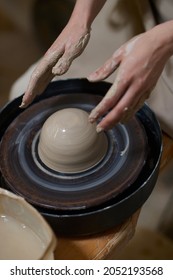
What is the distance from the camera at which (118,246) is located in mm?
1230

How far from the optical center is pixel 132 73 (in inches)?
43.9

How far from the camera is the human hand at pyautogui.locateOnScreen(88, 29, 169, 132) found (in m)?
1.11

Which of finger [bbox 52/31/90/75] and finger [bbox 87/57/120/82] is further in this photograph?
finger [bbox 52/31/90/75]

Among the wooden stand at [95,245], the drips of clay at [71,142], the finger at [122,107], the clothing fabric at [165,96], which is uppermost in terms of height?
the finger at [122,107]

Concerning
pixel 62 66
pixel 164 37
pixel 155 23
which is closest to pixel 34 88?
pixel 62 66

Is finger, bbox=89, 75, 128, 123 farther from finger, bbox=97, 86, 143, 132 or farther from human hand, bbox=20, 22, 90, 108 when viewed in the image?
human hand, bbox=20, 22, 90, 108

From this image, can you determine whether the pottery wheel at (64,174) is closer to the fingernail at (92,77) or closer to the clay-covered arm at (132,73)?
the clay-covered arm at (132,73)

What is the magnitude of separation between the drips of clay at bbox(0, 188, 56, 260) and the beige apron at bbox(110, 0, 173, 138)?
1.77 ft

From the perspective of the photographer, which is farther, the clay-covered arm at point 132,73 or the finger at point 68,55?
the finger at point 68,55

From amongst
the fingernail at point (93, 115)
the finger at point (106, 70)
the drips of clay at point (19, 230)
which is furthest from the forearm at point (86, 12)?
the drips of clay at point (19, 230)

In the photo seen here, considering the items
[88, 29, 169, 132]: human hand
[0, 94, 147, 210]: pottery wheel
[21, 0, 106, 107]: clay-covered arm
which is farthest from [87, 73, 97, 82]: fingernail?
[0, 94, 147, 210]: pottery wheel

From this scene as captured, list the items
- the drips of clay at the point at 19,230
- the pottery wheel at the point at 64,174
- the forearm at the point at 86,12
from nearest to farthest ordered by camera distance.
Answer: the drips of clay at the point at 19,230 → the pottery wheel at the point at 64,174 → the forearm at the point at 86,12

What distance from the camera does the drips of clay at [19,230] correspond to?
1.09 metres

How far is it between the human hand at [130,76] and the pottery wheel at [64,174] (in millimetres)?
144
